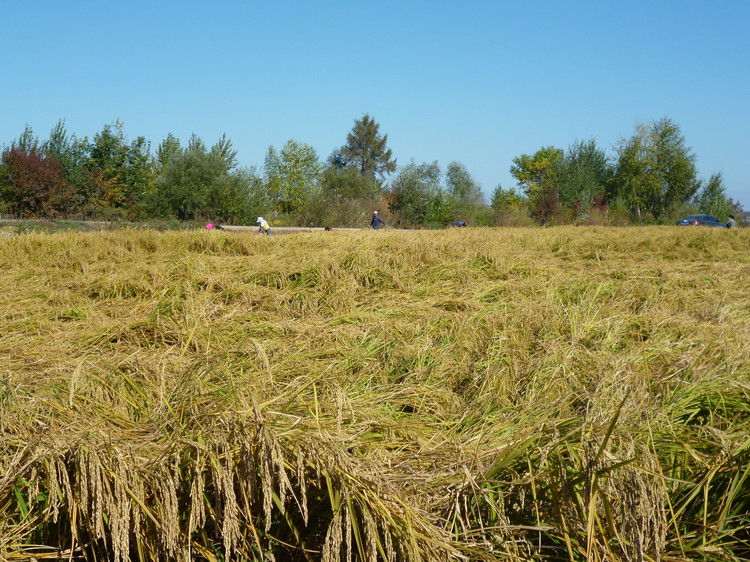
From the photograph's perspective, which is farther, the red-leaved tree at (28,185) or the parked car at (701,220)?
the parked car at (701,220)

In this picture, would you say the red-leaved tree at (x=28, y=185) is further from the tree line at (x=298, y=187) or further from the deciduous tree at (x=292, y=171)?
the deciduous tree at (x=292, y=171)

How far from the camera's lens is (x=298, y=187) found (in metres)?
43.0

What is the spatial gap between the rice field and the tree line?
Result: 64.3ft

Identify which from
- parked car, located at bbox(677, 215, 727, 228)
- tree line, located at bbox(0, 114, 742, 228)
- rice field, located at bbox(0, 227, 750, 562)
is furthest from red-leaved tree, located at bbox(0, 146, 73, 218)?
parked car, located at bbox(677, 215, 727, 228)

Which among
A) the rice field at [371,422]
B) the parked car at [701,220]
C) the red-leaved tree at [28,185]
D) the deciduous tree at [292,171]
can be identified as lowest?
the rice field at [371,422]

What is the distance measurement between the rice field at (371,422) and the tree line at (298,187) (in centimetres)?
1961

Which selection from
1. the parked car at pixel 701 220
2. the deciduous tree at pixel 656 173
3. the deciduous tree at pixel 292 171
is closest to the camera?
the parked car at pixel 701 220

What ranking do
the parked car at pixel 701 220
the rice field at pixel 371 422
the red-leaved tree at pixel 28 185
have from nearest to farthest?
the rice field at pixel 371 422 → the red-leaved tree at pixel 28 185 → the parked car at pixel 701 220

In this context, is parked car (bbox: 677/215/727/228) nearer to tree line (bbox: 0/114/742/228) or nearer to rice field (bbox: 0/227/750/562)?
tree line (bbox: 0/114/742/228)

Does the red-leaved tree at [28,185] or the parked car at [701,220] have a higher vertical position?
the red-leaved tree at [28,185]

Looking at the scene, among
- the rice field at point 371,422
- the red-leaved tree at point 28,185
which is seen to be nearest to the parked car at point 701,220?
the rice field at point 371,422

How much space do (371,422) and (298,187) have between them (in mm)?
41713

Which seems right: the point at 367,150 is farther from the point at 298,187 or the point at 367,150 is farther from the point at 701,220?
the point at 701,220

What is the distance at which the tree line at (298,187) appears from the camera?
2291 centimetres
